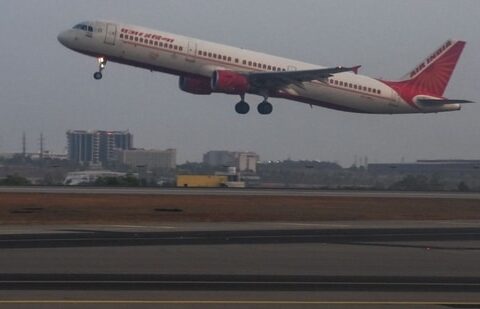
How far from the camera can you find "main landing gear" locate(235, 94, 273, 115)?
217 feet

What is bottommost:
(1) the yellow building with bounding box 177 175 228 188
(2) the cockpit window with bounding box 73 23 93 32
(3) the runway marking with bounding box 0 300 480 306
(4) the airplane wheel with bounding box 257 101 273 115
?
(3) the runway marking with bounding box 0 300 480 306

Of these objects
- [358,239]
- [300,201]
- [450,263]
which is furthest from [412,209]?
[450,263]

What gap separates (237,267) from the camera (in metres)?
22.9

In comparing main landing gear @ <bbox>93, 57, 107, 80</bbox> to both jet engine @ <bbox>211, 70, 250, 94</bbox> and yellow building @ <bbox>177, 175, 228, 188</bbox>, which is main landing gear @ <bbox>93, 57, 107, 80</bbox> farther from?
yellow building @ <bbox>177, 175, 228, 188</bbox>

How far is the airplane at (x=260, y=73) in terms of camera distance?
2347 inches

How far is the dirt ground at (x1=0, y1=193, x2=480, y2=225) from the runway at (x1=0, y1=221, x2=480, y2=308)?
533cm

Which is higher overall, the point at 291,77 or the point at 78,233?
the point at 291,77

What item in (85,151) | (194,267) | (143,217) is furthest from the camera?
(85,151)

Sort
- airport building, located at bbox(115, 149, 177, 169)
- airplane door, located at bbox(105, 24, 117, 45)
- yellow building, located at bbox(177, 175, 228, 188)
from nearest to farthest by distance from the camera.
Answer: airplane door, located at bbox(105, 24, 117, 45), yellow building, located at bbox(177, 175, 228, 188), airport building, located at bbox(115, 149, 177, 169)

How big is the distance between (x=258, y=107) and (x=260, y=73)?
14.0ft

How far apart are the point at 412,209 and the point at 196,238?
21.4 metres

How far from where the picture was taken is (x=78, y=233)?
105 feet

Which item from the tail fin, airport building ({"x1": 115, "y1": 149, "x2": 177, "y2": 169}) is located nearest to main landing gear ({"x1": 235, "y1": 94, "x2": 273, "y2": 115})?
the tail fin

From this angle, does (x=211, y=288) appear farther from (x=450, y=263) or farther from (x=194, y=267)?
(x=450, y=263)
